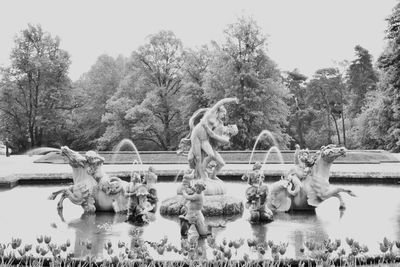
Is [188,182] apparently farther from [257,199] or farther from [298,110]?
[298,110]

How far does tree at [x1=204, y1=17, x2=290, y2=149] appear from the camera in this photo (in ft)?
137

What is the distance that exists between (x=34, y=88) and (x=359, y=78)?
36.4 m

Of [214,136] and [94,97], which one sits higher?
[94,97]

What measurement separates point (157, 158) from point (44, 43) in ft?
80.1

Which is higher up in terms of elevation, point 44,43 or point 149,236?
point 44,43

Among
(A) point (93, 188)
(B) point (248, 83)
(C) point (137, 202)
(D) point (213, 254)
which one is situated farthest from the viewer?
(B) point (248, 83)

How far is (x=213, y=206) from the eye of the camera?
34.2ft

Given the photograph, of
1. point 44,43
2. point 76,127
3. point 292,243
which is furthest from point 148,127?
point 292,243

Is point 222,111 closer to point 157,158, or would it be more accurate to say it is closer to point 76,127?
point 157,158

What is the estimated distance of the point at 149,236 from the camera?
855 cm

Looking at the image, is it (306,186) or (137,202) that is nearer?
(137,202)

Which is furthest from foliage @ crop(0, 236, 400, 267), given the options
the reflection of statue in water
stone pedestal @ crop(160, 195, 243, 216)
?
the reflection of statue in water

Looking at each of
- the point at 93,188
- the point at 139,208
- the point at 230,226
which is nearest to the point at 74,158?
the point at 93,188

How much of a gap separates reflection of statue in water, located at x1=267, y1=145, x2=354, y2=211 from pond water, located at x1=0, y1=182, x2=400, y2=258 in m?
0.33
